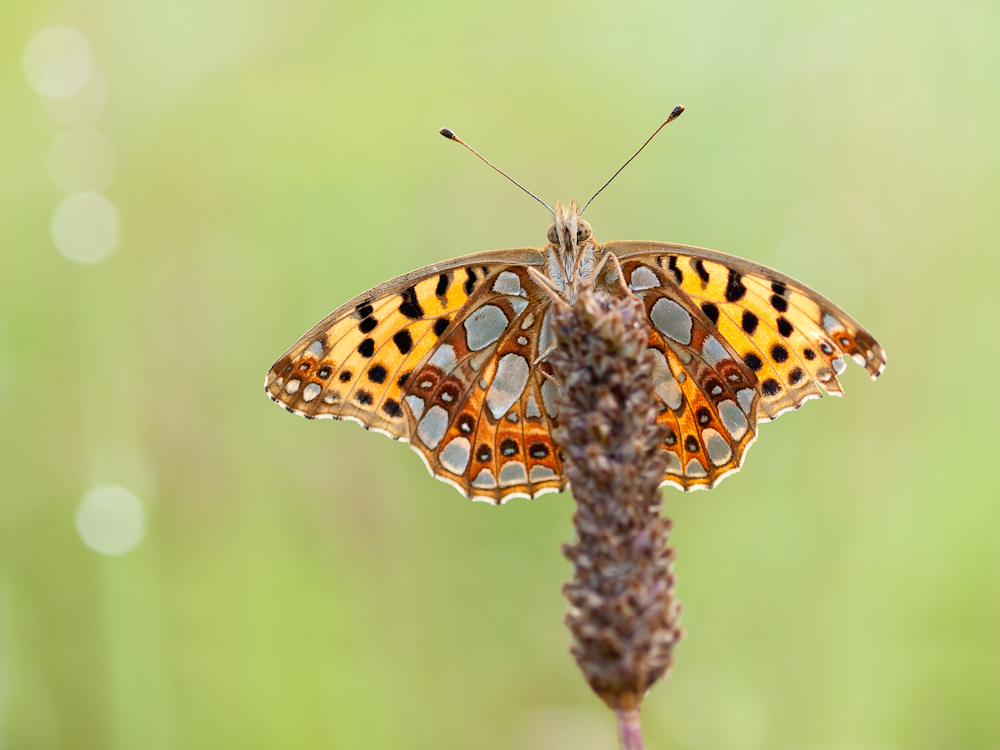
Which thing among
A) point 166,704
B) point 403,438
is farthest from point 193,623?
point 403,438

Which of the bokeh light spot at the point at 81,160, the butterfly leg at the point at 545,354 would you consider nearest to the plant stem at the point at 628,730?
the butterfly leg at the point at 545,354

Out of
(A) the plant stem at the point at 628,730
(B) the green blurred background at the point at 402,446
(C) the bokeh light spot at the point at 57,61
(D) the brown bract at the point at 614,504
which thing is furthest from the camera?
(C) the bokeh light spot at the point at 57,61

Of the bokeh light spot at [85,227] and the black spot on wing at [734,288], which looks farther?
the bokeh light spot at [85,227]

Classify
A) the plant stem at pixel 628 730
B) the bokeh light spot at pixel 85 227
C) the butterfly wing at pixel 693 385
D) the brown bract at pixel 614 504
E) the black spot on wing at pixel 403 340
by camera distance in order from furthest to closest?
the bokeh light spot at pixel 85 227 < the black spot on wing at pixel 403 340 < the butterfly wing at pixel 693 385 < the brown bract at pixel 614 504 < the plant stem at pixel 628 730

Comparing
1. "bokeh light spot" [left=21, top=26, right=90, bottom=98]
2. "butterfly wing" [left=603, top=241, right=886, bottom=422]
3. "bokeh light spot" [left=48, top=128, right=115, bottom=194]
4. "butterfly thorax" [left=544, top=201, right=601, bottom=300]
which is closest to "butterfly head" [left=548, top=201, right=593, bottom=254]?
"butterfly thorax" [left=544, top=201, right=601, bottom=300]

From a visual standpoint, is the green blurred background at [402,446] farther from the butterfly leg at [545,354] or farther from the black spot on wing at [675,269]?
the black spot on wing at [675,269]

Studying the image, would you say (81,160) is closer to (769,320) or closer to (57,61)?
(57,61)

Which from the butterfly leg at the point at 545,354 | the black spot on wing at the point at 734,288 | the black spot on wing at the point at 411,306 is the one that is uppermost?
the black spot on wing at the point at 411,306
